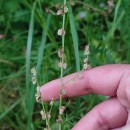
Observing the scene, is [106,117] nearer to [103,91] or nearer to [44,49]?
[103,91]

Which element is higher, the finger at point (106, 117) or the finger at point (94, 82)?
the finger at point (94, 82)

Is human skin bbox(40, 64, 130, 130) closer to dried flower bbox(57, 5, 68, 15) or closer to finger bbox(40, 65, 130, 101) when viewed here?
finger bbox(40, 65, 130, 101)

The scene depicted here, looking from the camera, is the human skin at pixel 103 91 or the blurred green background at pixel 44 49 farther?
the blurred green background at pixel 44 49

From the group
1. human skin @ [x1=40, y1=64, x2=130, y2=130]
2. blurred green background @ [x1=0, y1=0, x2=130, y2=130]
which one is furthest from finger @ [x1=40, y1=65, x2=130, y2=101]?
blurred green background @ [x1=0, y1=0, x2=130, y2=130]

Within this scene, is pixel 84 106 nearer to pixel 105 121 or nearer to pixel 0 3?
pixel 105 121

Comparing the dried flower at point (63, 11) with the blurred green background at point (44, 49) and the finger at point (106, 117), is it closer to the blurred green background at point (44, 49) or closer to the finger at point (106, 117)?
the blurred green background at point (44, 49)

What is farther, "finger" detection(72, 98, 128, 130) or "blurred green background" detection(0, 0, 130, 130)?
"blurred green background" detection(0, 0, 130, 130)

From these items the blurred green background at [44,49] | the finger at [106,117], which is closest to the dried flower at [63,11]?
the blurred green background at [44,49]
